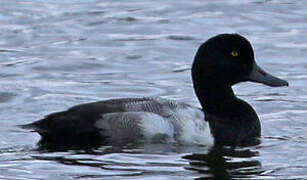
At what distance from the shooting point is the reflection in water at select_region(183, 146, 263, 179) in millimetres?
10000

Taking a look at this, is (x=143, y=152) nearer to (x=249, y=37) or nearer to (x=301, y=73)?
(x=301, y=73)

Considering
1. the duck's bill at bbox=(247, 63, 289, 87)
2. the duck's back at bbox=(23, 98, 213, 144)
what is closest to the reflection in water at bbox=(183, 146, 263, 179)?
the duck's back at bbox=(23, 98, 213, 144)

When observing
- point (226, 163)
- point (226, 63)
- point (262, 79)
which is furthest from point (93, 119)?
point (262, 79)

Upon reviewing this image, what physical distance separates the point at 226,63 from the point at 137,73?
304 cm

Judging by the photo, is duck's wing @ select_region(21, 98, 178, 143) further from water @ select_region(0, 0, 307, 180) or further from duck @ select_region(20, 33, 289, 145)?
water @ select_region(0, 0, 307, 180)

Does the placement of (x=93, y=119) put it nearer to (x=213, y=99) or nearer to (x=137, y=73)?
(x=213, y=99)

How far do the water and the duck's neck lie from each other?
1.52 ft

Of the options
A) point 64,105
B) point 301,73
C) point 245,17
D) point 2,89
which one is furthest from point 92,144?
point 245,17

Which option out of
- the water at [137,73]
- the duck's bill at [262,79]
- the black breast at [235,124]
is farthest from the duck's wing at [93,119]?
the duck's bill at [262,79]

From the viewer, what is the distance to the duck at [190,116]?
10633 millimetres

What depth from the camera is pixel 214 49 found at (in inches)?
452

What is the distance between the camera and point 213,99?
11477 millimetres

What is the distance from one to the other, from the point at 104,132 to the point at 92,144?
14 cm

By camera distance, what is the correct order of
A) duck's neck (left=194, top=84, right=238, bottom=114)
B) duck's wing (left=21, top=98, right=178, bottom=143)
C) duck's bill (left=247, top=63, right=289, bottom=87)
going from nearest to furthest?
duck's wing (left=21, top=98, right=178, bottom=143) → duck's neck (left=194, top=84, right=238, bottom=114) → duck's bill (left=247, top=63, right=289, bottom=87)
